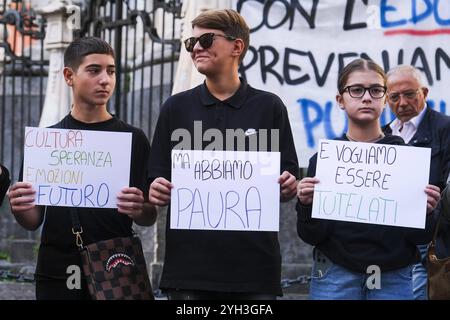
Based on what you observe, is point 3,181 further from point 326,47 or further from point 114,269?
point 326,47

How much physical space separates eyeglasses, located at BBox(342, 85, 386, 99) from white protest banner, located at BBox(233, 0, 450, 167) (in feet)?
9.43

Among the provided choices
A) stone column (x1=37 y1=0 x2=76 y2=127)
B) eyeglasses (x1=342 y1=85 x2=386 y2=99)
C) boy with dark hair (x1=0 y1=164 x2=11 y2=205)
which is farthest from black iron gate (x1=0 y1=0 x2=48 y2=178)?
eyeglasses (x1=342 y1=85 x2=386 y2=99)

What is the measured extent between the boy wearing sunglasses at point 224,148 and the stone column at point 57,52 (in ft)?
17.6

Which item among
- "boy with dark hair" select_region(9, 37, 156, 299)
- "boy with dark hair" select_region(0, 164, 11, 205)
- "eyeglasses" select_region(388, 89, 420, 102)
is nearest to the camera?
"boy with dark hair" select_region(9, 37, 156, 299)

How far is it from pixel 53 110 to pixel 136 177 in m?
5.22

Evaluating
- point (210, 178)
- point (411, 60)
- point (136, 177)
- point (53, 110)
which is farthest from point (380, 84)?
point (53, 110)

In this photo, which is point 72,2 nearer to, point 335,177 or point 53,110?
point 53,110

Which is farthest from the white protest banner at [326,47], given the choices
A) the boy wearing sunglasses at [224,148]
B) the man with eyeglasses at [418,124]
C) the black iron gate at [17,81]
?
the black iron gate at [17,81]

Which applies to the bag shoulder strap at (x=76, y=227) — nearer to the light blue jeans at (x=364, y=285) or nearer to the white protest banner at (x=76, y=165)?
the white protest banner at (x=76, y=165)

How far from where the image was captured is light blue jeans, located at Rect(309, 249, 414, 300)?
4.61m

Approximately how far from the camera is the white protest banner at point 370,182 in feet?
15.1

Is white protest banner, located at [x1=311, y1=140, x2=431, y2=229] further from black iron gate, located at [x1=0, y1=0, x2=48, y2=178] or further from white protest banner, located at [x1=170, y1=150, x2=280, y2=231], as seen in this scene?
black iron gate, located at [x1=0, y1=0, x2=48, y2=178]

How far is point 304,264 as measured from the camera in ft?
26.3
